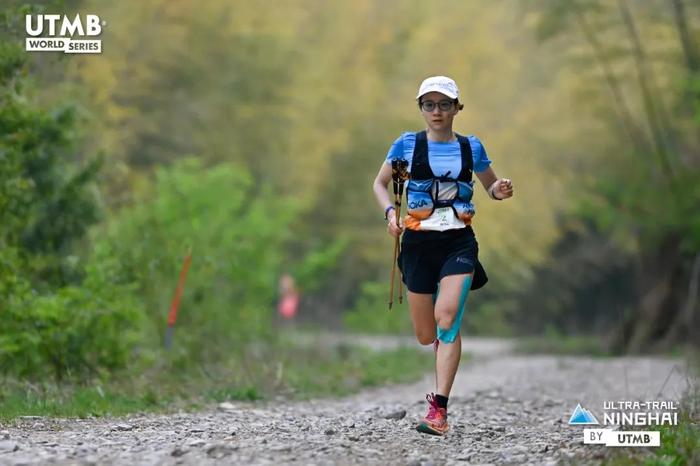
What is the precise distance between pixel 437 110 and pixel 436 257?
916 mm

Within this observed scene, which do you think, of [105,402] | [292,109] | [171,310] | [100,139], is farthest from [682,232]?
[105,402]

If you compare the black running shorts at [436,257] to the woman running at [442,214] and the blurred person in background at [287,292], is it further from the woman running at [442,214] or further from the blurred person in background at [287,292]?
the blurred person in background at [287,292]

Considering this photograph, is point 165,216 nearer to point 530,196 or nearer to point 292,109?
point 292,109

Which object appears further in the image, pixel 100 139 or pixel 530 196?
pixel 530 196

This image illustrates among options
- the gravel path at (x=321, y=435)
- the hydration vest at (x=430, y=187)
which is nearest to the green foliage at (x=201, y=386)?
the gravel path at (x=321, y=435)

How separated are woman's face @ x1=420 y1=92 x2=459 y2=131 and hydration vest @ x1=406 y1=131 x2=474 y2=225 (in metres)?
0.12

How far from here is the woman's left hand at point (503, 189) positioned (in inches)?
305

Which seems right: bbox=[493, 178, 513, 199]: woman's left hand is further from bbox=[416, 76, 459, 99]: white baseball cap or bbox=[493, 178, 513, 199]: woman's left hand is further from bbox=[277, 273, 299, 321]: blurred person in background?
bbox=[277, 273, 299, 321]: blurred person in background

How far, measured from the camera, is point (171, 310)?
14148 mm

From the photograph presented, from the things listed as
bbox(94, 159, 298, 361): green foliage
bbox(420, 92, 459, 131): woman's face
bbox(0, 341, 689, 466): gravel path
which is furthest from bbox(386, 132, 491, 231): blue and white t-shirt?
bbox(94, 159, 298, 361): green foliage

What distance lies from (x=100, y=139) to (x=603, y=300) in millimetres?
31295

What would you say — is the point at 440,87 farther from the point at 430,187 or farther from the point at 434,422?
the point at 434,422

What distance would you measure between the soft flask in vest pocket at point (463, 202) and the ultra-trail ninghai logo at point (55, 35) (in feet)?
17.1

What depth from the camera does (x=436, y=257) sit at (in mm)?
7879
